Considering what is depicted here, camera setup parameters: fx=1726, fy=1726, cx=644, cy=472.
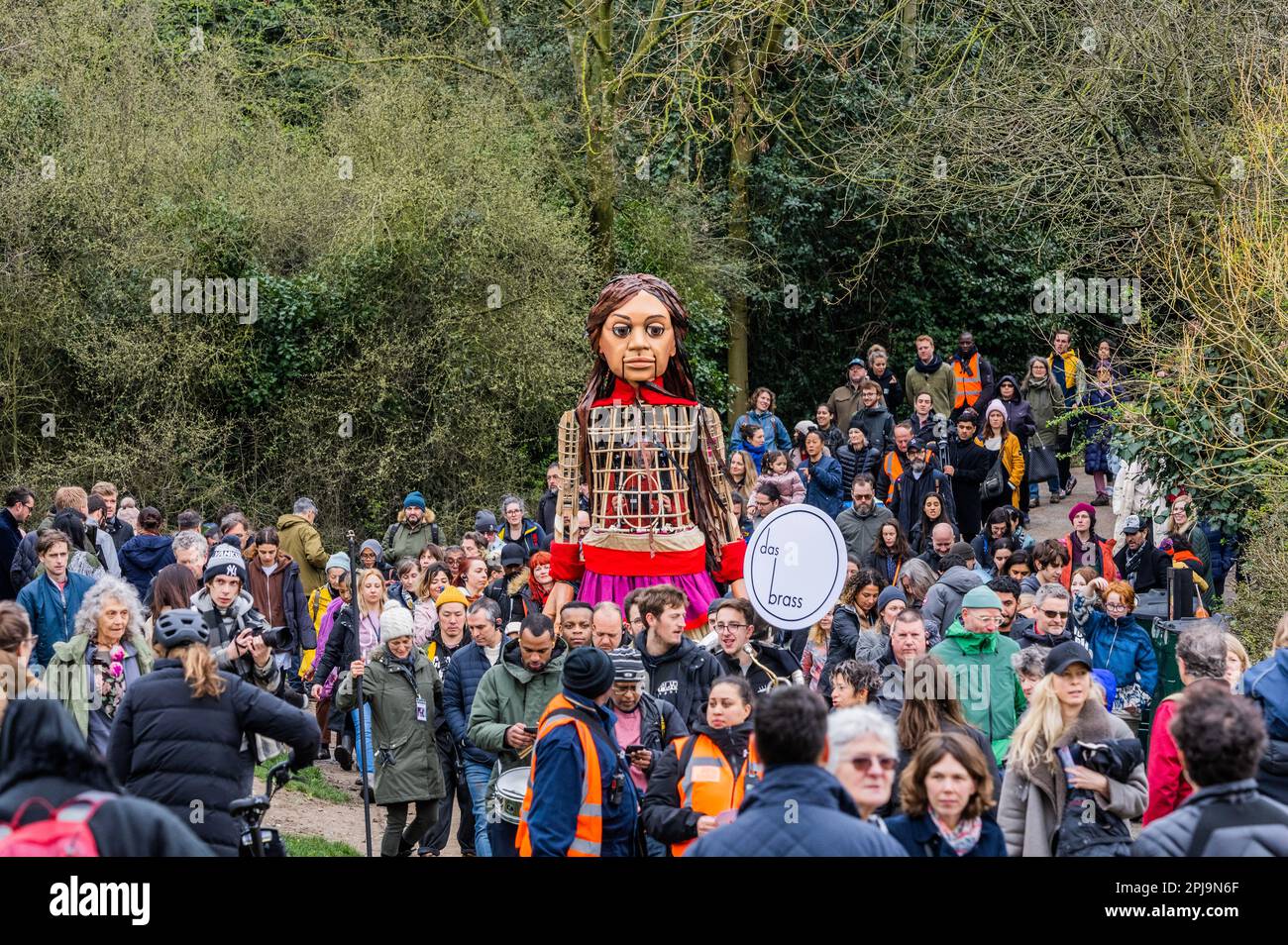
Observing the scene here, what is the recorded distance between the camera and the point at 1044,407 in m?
19.4

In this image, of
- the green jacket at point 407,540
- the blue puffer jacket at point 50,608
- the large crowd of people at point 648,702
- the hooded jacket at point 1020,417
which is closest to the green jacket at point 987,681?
the large crowd of people at point 648,702

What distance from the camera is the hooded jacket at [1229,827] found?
15.1ft

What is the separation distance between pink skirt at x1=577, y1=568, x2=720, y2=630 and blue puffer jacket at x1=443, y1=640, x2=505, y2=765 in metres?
1.14

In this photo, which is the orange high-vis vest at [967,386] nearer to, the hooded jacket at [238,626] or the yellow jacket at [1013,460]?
the yellow jacket at [1013,460]

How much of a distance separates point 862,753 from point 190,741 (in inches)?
100

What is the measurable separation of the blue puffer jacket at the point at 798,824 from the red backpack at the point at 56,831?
1604 millimetres

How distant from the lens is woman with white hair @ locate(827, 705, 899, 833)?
5.25 metres

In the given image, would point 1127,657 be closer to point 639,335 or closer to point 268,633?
point 639,335

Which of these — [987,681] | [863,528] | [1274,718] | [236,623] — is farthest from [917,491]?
[1274,718]

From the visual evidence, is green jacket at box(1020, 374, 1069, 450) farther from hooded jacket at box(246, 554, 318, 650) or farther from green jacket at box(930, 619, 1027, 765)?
green jacket at box(930, 619, 1027, 765)

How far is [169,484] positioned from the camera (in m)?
18.4

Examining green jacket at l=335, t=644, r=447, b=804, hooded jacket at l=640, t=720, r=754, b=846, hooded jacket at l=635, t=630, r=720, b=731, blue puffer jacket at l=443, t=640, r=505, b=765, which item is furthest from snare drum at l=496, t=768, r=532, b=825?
green jacket at l=335, t=644, r=447, b=804
